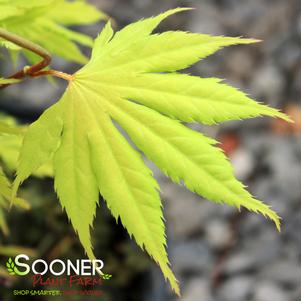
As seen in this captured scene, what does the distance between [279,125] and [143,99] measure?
2.46m

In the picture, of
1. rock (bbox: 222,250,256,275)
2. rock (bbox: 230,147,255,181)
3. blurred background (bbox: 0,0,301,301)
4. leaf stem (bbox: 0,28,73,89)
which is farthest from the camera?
rock (bbox: 230,147,255,181)

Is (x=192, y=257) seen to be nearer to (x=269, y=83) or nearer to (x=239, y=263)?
(x=239, y=263)

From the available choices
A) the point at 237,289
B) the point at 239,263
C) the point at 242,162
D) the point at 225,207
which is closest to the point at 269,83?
the point at 242,162

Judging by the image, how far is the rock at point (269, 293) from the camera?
2.16m

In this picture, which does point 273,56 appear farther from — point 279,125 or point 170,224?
point 170,224

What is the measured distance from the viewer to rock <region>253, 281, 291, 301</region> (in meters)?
2.16

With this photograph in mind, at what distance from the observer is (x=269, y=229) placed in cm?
246

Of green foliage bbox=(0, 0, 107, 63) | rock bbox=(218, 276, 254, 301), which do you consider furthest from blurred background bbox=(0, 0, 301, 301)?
green foliage bbox=(0, 0, 107, 63)

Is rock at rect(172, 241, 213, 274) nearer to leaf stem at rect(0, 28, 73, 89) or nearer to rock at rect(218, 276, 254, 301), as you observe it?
rock at rect(218, 276, 254, 301)

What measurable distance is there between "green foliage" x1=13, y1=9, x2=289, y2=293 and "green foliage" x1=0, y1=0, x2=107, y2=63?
0.30 ft

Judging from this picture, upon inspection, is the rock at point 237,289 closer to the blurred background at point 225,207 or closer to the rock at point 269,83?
the blurred background at point 225,207

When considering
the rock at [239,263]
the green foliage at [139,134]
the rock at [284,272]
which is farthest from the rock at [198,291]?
the green foliage at [139,134]

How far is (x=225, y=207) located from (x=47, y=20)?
1916 millimetres

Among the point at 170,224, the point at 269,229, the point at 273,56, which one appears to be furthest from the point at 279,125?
the point at 170,224
